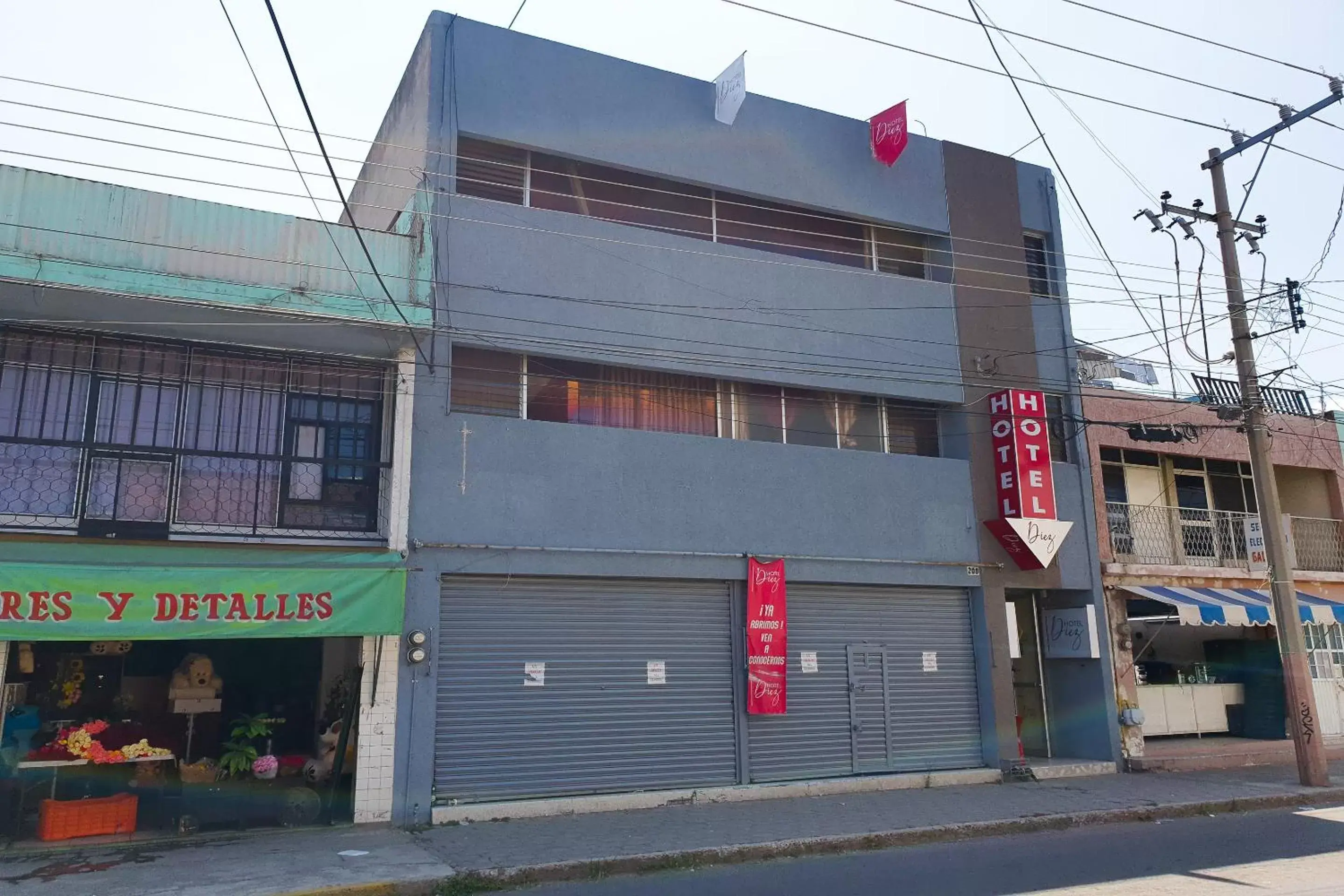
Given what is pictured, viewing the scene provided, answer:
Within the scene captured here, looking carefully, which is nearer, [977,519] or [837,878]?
[837,878]

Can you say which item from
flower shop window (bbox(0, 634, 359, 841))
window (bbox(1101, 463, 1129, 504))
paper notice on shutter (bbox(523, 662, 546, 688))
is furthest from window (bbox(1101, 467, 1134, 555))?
flower shop window (bbox(0, 634, 359, 841))

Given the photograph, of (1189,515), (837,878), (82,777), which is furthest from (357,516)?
(1189,515)

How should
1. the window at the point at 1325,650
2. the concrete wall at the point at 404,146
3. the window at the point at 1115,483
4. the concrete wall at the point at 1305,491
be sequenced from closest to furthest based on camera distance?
the concrete wall at the point at 404,146
the window at the point at 1115,483
the window at the point at 1325,650
the concrete wall at the point at 1305,491

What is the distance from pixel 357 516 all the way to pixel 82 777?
155 inches

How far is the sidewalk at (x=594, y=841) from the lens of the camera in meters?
8.70

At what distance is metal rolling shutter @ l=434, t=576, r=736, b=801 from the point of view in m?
11.9

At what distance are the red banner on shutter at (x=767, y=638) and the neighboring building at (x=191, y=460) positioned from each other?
468 centimetres

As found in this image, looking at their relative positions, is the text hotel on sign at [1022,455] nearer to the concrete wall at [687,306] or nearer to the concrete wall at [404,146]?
the concrete wall at [687,306]

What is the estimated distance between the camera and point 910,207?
16422 millimetres

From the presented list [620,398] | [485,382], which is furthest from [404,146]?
[620,398]

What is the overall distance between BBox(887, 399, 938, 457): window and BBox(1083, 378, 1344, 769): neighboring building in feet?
9.38

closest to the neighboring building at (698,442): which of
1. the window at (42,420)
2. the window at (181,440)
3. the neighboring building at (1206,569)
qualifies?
the window at (181,440)

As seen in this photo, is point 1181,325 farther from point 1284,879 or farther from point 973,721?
point 1284,879

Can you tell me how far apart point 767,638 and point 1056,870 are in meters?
4.97
